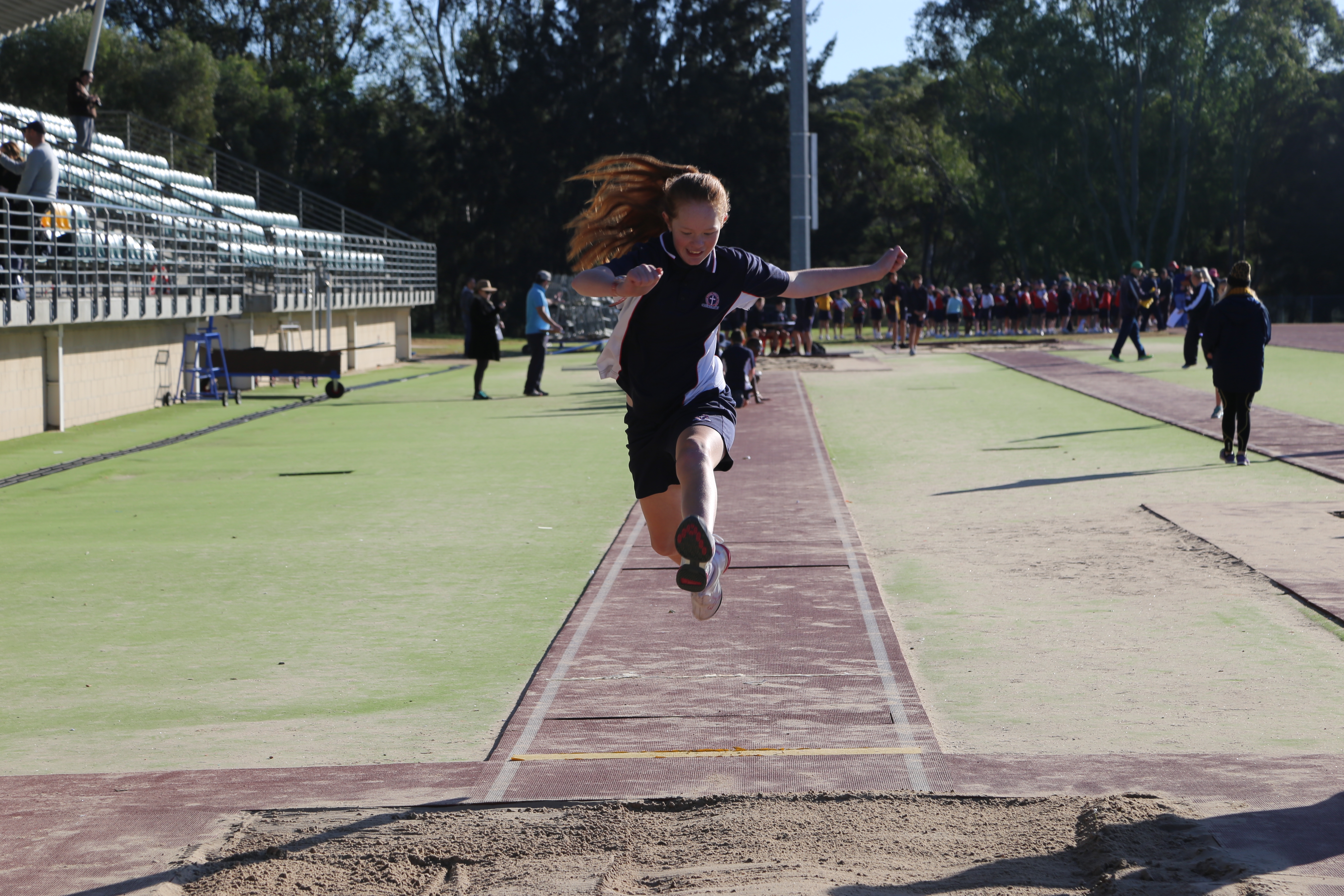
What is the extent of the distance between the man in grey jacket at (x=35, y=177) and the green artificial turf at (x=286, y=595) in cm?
340

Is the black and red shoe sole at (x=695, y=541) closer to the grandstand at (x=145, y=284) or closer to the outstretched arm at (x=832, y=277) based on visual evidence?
the outstretched arm at (x=832, y=277)

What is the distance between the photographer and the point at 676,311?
556 centimetres

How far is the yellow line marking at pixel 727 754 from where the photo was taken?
5090 mm

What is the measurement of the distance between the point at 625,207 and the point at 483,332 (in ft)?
59.0

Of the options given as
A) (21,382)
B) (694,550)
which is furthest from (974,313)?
(694,550)

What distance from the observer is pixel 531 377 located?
2459 cm

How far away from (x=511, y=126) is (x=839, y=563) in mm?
58726

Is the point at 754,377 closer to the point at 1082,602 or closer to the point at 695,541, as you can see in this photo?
the point at 1082,602

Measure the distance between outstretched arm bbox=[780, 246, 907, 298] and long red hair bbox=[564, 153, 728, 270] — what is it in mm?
437

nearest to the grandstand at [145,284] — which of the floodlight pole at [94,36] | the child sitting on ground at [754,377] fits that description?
the floodlight pole at [94,36]

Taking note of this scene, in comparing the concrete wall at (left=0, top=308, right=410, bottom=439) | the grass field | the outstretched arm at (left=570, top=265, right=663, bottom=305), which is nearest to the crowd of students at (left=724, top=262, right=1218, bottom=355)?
the concrete wall at (left=0, top=308, right=410, bottom=439)

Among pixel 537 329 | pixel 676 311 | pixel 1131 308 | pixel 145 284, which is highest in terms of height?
pixel 145 284

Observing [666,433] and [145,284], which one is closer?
[666,433]

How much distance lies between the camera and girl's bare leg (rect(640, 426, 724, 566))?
5203 millimetres
